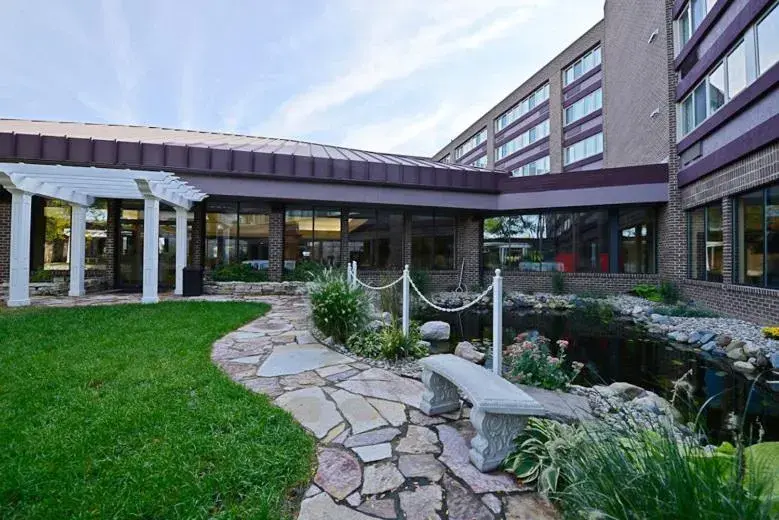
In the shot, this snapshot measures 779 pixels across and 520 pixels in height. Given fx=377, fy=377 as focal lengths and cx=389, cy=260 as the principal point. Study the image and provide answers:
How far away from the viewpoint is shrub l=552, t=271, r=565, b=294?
14.2 m

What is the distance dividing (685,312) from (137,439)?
11.7m

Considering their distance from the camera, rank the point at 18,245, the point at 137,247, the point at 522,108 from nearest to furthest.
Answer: the point at 18,245
the point at 137,247
the point at 522,108

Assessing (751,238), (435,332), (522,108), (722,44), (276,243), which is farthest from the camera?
(522,108)

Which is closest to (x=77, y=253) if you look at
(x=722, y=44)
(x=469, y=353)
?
(x=469, y=353)

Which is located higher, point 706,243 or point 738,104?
point 738,104

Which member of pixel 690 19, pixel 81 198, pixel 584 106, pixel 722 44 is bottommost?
pixel 81 198

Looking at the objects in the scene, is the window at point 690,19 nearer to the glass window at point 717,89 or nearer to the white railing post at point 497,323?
the glass window at point 717,89

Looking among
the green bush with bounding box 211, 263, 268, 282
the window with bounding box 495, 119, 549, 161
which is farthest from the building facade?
the window with bounding box 495, 119, 549, 161

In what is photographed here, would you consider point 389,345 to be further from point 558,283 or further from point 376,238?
point 558,283

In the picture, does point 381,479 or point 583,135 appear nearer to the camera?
point 381,479

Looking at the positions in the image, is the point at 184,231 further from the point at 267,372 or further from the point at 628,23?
the point at 628,23

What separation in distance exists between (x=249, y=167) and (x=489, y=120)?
40.6m

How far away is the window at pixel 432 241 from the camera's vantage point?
15727 millimetres

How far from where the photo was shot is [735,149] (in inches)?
336
